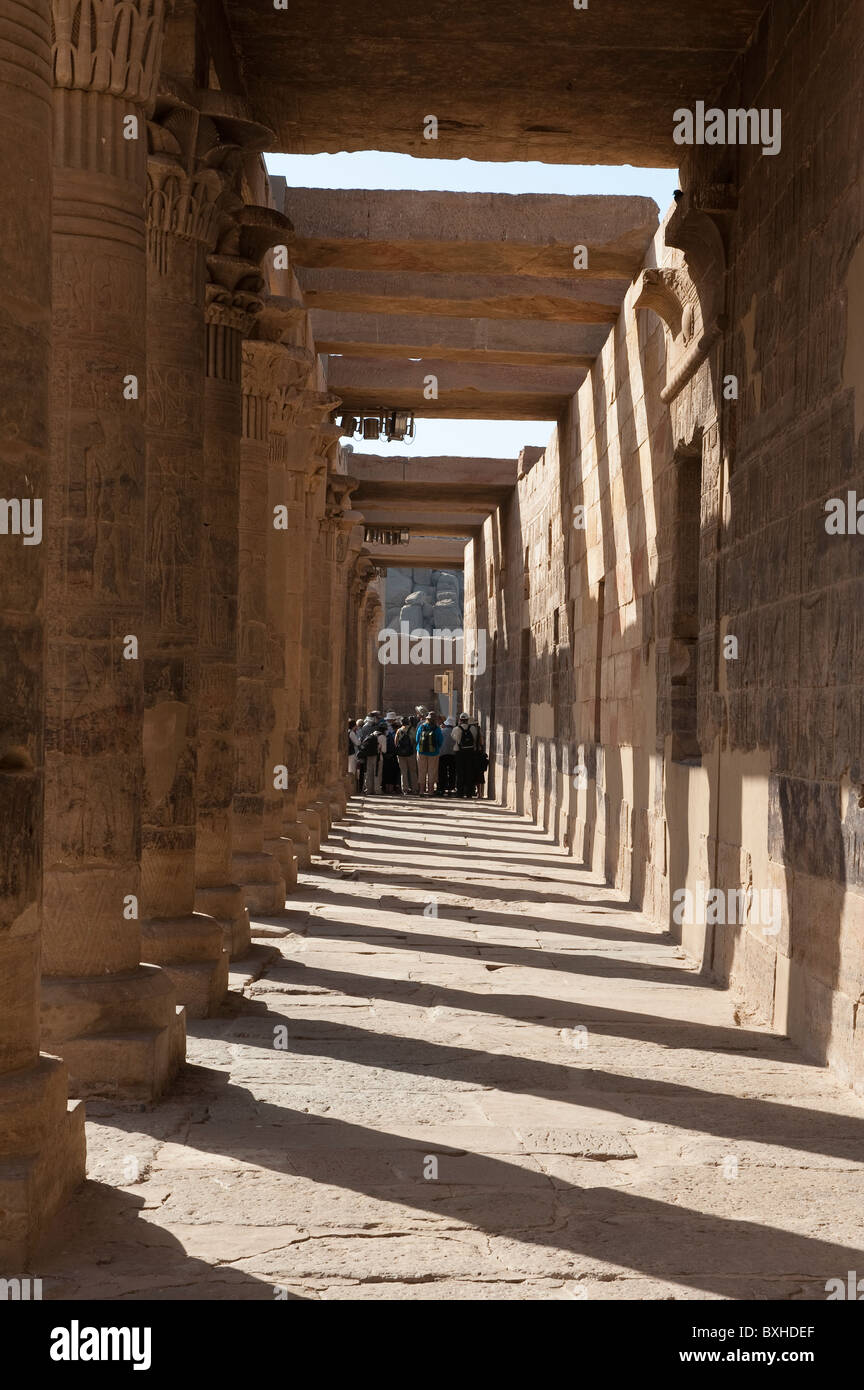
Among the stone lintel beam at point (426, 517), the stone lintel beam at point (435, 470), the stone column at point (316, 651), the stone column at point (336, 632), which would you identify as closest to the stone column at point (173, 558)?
the stone column at point (316, 651)

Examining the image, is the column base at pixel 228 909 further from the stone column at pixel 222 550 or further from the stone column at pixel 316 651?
the stone column at pixel 316 651

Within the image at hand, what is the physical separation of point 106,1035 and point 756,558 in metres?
4.42

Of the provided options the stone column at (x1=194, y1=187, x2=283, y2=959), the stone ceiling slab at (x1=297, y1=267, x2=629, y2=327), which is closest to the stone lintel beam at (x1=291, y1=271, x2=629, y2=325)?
the stone ceiling slab at (x1=297, y1=267, x2=629, y2=327)

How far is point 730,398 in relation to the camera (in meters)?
8.98

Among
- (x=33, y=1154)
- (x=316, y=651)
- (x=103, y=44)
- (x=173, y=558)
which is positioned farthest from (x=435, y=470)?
(x=33, y=1154)

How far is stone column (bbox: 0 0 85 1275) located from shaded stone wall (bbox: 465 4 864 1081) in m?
3.45

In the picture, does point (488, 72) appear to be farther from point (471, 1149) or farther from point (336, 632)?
point (336, 632)

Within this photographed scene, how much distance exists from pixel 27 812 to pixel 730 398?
5941mm

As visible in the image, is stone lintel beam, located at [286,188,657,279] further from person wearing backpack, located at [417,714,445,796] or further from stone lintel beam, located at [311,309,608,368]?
person wearing backpack, located at [417,714,445,796]

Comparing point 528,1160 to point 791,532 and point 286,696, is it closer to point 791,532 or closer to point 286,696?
point 791,532

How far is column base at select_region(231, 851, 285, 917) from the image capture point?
35.2 feet

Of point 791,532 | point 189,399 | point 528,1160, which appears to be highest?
point 189,399

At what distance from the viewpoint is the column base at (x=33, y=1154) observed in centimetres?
392

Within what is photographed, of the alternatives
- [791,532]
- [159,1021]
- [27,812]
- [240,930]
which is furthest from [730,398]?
[27,812]
